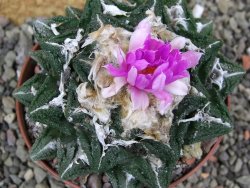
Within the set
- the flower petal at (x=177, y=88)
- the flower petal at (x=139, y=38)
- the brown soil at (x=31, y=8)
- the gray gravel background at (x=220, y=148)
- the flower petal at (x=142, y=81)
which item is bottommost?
the gray gravel background at (x=220, y=148)

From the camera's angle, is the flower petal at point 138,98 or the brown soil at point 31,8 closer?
the flower petal at point 138,98

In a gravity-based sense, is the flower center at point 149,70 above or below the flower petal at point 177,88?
above

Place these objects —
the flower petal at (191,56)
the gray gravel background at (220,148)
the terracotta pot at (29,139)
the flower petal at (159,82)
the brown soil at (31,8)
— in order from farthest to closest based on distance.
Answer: the brown soil at (31,8), the gray gravel background at (220,148), the terracotta pot at (29,139), the flower petal at (191,56), the flower petal at (159,82)

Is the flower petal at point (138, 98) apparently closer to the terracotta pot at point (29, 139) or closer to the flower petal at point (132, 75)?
the flower petal at point (132, 75)

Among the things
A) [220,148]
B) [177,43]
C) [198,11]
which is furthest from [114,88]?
[198,11]

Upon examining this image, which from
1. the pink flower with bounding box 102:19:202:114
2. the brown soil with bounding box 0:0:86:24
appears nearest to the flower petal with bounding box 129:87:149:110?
the pink flower with bounding box 102:19:202:114

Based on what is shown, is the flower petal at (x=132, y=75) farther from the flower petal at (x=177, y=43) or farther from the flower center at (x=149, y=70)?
the flower petal at (x=177, y=43)

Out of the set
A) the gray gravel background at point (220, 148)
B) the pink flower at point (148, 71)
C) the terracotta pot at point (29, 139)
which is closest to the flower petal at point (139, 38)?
the pink flower at point (148, 71)

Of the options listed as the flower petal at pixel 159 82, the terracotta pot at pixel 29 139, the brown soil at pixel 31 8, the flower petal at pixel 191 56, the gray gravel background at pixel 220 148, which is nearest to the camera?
the flower petal at pixel 159 82
